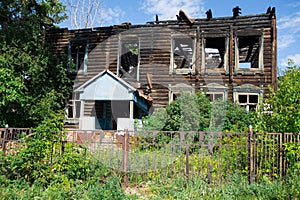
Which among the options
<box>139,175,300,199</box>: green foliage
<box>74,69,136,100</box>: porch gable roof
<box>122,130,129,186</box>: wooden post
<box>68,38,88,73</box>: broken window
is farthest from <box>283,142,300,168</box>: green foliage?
<box>68,38,88,73</box>: broken window

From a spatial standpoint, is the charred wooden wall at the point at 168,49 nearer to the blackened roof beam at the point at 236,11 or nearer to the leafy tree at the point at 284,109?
the blackened roof beam at the point at 236,11

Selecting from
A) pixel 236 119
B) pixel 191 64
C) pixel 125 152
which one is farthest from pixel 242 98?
pixel 125 152

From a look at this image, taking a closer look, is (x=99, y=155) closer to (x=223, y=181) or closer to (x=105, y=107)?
(x=223, y=181)

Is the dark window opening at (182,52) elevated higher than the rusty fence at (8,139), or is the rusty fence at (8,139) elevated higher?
the dark window opening at (182,52)

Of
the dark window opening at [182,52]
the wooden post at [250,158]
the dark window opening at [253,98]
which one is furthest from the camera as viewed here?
the dark window opening at [182,52]

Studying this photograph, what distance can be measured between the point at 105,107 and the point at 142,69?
9.84 feet

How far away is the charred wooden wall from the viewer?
48.7 ft

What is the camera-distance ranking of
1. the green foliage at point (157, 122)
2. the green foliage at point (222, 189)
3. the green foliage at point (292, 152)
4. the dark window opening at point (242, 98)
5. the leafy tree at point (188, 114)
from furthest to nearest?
the dark window opening at point (242, 98), the green foliage at point (157, 122), the leafy tree at point (188, 114), the green foliage at point (292, 152), the green foliage at point (222, 189)

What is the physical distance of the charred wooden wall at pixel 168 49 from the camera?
1484 centimetres

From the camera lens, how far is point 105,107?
55.2ft

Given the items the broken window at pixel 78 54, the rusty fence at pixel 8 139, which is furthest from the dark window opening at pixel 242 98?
the rusty fence at pixel 8 139

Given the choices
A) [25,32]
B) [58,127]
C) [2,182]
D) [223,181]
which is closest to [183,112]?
[223,181]

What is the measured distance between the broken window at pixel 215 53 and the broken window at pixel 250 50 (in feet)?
2.17

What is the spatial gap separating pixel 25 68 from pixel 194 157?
10.7 m
